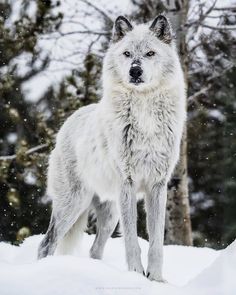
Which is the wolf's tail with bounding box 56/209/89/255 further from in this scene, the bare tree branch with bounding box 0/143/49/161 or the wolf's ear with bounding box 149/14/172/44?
the bare tree branch with bounding box 0/143/49/161

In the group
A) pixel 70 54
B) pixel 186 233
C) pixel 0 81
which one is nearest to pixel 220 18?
pixel 70 54

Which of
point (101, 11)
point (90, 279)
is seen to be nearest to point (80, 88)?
point (101, 11)

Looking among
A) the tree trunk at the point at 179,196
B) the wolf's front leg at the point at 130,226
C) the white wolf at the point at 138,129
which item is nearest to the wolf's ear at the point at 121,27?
the white wolf at the point at 138,129

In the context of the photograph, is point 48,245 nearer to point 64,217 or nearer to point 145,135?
point 64,217

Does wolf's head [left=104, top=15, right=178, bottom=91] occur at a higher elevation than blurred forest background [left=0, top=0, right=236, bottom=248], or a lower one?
higher

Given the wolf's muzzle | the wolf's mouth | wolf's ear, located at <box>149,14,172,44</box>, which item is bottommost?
the wolf's mouth

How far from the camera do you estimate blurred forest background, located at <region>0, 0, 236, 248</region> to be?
891 centimetres

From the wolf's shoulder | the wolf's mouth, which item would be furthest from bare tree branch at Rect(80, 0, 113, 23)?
the wolf's mouth

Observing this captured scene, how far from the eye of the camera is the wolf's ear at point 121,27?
188 inches

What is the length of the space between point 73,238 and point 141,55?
6.50ft

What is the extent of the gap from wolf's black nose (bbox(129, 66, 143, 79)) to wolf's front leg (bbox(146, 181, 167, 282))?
2.86 ft

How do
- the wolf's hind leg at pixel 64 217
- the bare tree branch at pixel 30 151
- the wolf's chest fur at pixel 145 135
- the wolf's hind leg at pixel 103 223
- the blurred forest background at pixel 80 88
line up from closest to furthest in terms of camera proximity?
the wolf's chest fur at pixel 145 135, the wolf's hind leg at pixel 64 217, the wolf's hind leg at pixel 103 223, the blurred forest background at pixel 80 88, the bare tree branch at pixel 30 151

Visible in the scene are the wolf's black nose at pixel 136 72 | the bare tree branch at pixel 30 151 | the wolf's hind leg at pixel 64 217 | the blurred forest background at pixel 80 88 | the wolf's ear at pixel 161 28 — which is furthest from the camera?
the bare tree branch at pixel 30 151

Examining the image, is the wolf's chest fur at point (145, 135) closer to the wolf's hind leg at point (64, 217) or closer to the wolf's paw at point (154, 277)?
Result: the wolf's paw at point (154, 277)
